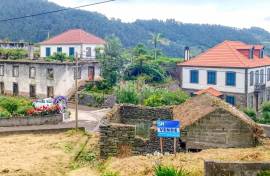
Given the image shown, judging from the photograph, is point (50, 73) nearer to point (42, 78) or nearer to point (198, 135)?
point (42, 78)

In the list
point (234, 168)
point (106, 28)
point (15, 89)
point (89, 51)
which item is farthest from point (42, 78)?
point (106, 28)

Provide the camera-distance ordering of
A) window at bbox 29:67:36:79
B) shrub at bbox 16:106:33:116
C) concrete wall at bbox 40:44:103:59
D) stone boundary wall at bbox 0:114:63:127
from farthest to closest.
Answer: concrete wall at bbox 40:44:103:59 → window at bbox 29:67:36:79 → shrub at bbox 16:106:33:116 → stone boundary wall at bbox 0:114:63:127

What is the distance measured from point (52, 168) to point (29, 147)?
433 centimetres

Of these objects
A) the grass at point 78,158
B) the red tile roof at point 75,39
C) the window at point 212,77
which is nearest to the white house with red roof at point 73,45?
the red tile roof at point 75,39

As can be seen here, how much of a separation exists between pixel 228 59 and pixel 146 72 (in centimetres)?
1154

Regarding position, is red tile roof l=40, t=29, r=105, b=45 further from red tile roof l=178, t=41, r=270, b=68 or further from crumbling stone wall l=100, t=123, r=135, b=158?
crumbling stone wall l=100, t=123, r=135, b=158

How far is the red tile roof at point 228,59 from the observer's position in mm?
45812

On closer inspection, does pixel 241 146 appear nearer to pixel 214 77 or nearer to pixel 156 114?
pixel 156 114

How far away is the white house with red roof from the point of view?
58.4m

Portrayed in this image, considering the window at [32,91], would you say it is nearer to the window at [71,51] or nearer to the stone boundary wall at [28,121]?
the window at [71,51]

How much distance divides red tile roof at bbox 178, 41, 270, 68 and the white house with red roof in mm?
15165

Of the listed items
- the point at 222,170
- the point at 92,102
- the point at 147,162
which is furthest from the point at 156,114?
the point at 92,102

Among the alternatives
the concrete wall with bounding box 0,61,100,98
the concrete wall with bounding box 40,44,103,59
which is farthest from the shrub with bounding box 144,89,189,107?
the concrete wall with bounding box 40,44,103,59

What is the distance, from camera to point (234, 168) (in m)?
12.5
